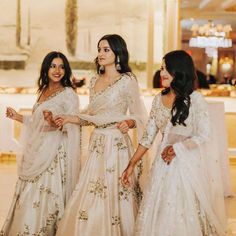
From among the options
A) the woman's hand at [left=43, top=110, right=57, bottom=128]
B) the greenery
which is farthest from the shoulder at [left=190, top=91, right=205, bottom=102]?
the greenery

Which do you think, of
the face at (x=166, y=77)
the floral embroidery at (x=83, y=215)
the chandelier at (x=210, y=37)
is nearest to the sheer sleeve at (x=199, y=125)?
the face at (x=166, y=77)

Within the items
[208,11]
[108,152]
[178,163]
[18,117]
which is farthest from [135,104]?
[208,11]

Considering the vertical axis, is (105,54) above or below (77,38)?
below

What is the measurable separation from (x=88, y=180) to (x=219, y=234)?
3.10 ft

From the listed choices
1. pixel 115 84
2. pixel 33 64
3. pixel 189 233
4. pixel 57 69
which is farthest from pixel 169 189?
pixel 33 64

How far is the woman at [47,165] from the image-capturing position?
3.81 m

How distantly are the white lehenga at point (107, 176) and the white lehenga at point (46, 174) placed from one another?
0.17 metres

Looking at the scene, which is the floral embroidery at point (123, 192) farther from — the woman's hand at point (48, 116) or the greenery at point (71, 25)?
the greenery at point (71, 25)

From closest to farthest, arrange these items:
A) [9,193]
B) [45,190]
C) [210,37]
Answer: [45,190]
[9,193]
[210,37]

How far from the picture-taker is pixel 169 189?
326cm

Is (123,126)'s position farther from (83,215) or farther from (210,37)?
(210,37)

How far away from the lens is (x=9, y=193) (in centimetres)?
566

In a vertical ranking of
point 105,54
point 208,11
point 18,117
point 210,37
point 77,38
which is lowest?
point 18,117

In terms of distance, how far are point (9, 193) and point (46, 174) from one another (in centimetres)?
197
